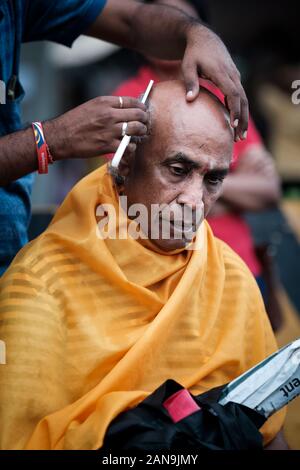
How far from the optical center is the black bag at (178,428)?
2191mm

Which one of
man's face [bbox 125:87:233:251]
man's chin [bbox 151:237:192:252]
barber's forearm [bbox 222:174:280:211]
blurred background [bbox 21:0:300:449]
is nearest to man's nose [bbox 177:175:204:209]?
man's face [bbox 125:87:233:251]

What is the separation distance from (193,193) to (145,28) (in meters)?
0.77

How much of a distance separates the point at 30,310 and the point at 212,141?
75cm

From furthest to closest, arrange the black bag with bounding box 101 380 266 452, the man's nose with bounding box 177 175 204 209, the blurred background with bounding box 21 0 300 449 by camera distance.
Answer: the blurred background with bounding box 21 0 300 449
the man's nose with bounding box 177 175 204 209
the black bag with bounding box 101 380 266 452

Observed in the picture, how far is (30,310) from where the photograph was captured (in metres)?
2.45

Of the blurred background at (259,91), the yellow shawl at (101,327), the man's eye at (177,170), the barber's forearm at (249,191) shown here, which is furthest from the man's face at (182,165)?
the blurred background at (259,91)

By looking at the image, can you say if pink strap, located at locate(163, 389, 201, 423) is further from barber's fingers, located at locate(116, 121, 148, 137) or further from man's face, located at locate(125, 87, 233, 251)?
barber's fingers, located at locate(116, 121, 148, 137)

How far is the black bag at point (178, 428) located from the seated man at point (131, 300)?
0.09 meters

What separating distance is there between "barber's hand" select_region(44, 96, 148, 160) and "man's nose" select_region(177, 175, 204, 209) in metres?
0.23

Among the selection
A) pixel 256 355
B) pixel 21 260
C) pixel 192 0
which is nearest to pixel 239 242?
pixel 192 0

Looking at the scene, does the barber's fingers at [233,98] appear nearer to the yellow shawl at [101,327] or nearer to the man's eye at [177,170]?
the man's eye at [177,170]

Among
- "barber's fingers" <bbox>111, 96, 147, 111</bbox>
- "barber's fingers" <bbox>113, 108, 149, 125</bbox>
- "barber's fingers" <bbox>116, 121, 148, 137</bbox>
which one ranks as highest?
"barber's fingers" <bbox>111, 96, 147, 111</bbox>

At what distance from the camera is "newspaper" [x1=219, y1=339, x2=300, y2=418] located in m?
2.32
